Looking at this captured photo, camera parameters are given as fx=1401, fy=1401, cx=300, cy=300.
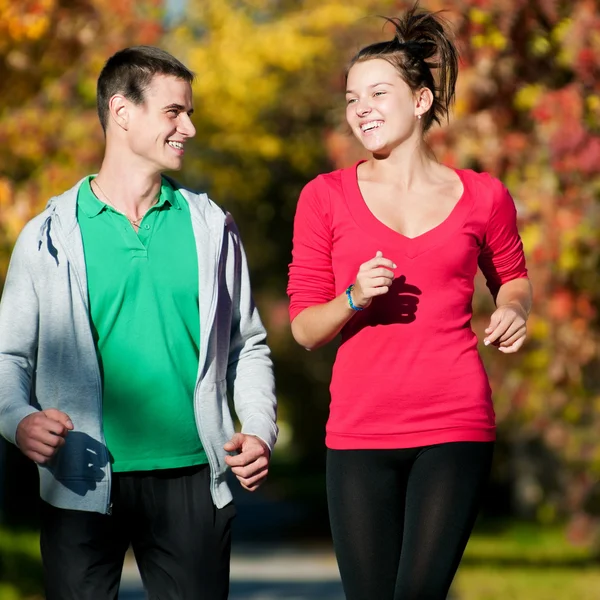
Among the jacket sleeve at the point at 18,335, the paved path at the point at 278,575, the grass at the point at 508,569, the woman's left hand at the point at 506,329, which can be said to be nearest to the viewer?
the jacket sleeve at the point at 18,335

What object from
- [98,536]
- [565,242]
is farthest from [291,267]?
[565,242]

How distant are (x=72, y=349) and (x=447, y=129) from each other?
19.8 ft

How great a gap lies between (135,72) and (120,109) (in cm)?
12

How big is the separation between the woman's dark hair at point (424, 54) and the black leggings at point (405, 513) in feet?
3.58

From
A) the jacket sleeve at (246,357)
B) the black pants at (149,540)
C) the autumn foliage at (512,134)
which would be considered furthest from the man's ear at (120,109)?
the autumn foliage at (512,134)

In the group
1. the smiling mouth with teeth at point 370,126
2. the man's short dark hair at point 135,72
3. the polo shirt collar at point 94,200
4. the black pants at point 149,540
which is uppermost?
the man's short dark hair at point 135,72

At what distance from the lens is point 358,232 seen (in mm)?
4312

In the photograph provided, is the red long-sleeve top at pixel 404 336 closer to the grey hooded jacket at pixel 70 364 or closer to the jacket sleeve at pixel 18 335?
the grey hooded jacket at pixel 70 364

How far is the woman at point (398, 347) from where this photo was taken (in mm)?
4234

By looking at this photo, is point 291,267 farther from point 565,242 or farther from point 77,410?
point 565,242

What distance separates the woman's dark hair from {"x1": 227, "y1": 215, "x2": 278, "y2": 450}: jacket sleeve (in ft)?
2.35

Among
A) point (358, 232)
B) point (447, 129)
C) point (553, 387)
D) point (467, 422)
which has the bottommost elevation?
point (553, 387)

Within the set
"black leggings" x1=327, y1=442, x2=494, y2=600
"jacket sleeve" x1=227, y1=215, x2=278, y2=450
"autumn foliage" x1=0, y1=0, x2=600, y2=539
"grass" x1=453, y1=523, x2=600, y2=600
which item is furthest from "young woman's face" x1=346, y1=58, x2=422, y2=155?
"grass" x1=453, y1=523, x2=600, y2=600

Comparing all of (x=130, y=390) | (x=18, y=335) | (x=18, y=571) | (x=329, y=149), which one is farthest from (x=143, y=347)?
(x=18, y=571)
